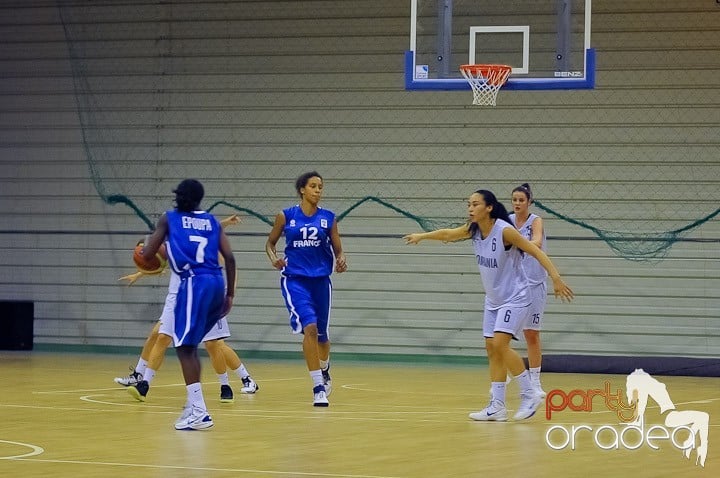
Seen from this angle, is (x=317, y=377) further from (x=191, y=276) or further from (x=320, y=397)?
(x=191, y=276)

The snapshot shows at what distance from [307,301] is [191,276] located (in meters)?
2.90

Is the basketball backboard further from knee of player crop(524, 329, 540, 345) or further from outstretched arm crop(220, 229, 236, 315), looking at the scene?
outstretched arm crop(220, 229, 236, 315)

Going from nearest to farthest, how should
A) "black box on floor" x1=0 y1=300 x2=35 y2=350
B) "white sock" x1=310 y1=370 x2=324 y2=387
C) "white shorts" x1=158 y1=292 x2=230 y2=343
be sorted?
"white shorts" x1=158 y1=292 x2=230 y2=343, "white sock" x1=310 y1=370 x2=324 y2=387, "black box on floor" x1=0 y1=300 x2=35 y2=350

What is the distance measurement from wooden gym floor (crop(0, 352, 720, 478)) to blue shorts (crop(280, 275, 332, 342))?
810 mm

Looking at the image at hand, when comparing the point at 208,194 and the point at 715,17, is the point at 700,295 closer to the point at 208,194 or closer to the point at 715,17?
the point at 715,17

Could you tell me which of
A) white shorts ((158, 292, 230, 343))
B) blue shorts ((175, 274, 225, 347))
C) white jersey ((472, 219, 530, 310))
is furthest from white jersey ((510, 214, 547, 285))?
blue shorts ((175, 274, 225, 347))

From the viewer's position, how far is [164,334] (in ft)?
43.7


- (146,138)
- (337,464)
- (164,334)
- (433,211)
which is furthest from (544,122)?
(337,464)

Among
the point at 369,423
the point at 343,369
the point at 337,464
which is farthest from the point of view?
the point at 343,369

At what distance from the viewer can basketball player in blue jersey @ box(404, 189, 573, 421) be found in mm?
11789

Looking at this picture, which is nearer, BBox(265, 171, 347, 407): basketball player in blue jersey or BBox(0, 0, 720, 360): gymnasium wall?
BBox(265, 171, 347, 407): basketball player in blue jersey

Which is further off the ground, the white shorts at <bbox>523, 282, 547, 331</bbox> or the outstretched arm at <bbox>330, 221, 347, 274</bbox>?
the outstretched arm at <bbox>330, 221, 347, 274</bbox>

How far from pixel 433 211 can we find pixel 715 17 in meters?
5.20

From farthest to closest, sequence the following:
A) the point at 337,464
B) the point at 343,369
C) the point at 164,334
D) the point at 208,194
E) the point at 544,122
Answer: the point at 208,194 → the point at 544,122 → the point at 343,369 → the point at 164,334 → the point at 337,464
